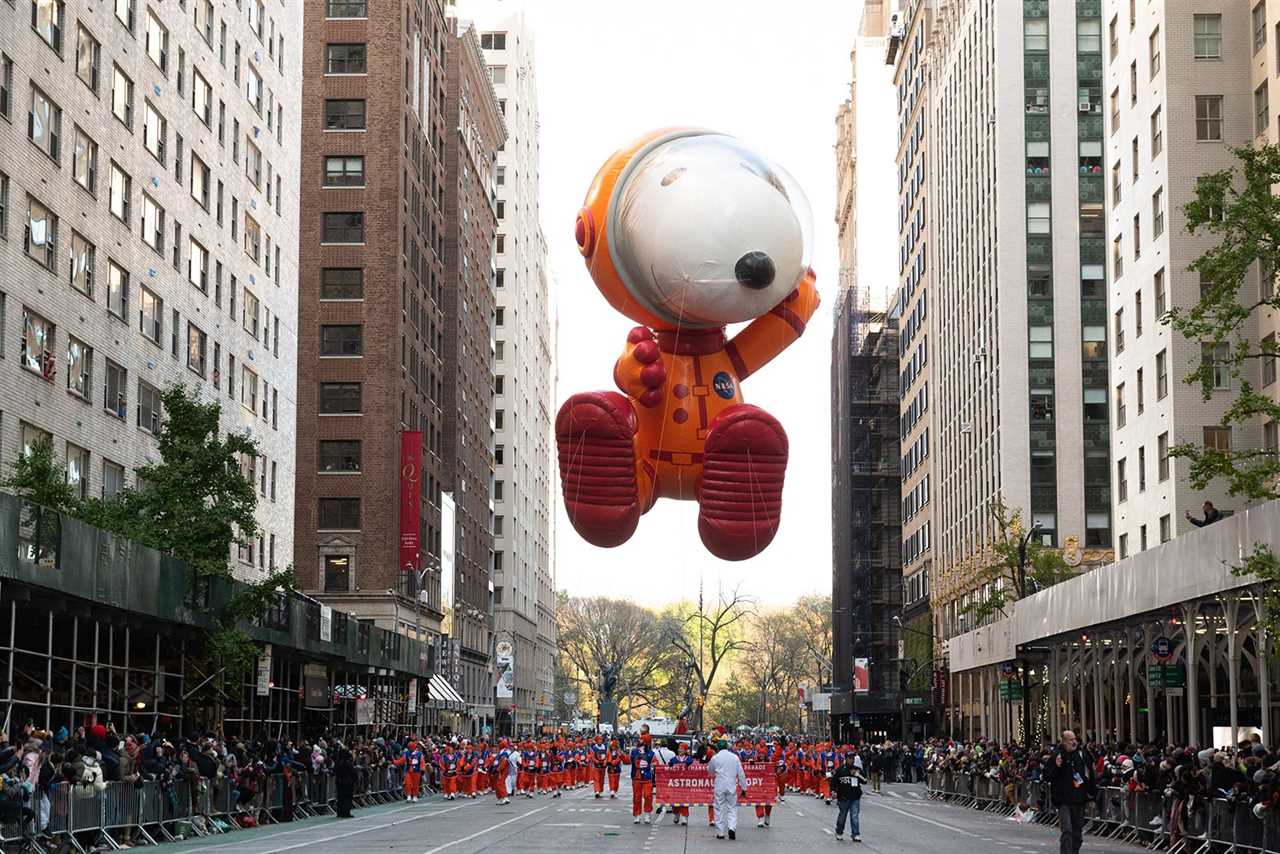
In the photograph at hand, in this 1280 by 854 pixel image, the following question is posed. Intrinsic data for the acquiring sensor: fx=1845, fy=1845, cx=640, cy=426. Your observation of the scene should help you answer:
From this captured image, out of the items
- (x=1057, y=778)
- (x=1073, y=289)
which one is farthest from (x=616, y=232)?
(x=1073, y=289)

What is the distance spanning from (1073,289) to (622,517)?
72182 millimetres

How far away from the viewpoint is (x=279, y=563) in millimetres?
69625

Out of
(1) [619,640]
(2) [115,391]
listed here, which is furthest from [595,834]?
(1) [619,640]

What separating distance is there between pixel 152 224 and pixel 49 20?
32.5ft

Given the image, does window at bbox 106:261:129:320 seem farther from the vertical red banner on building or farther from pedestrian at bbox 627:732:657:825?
the vertical red banner on building

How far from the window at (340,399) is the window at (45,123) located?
3766cm

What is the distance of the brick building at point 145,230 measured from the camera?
42406 mm

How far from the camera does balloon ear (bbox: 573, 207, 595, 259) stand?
16.8 metres

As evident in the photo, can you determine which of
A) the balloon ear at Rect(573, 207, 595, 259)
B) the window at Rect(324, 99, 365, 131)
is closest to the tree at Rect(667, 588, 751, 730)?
the balloon ear at Rect(573, 207, 595, 259)

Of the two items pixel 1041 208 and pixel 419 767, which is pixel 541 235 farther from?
pixel 419 767

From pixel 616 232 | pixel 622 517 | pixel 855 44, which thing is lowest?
pixel 622 517

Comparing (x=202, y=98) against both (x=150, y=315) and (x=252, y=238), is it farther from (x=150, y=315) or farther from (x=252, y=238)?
(x=150, y=315)

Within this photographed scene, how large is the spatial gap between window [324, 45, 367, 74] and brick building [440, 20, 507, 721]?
56.3ft

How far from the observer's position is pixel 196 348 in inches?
2281
